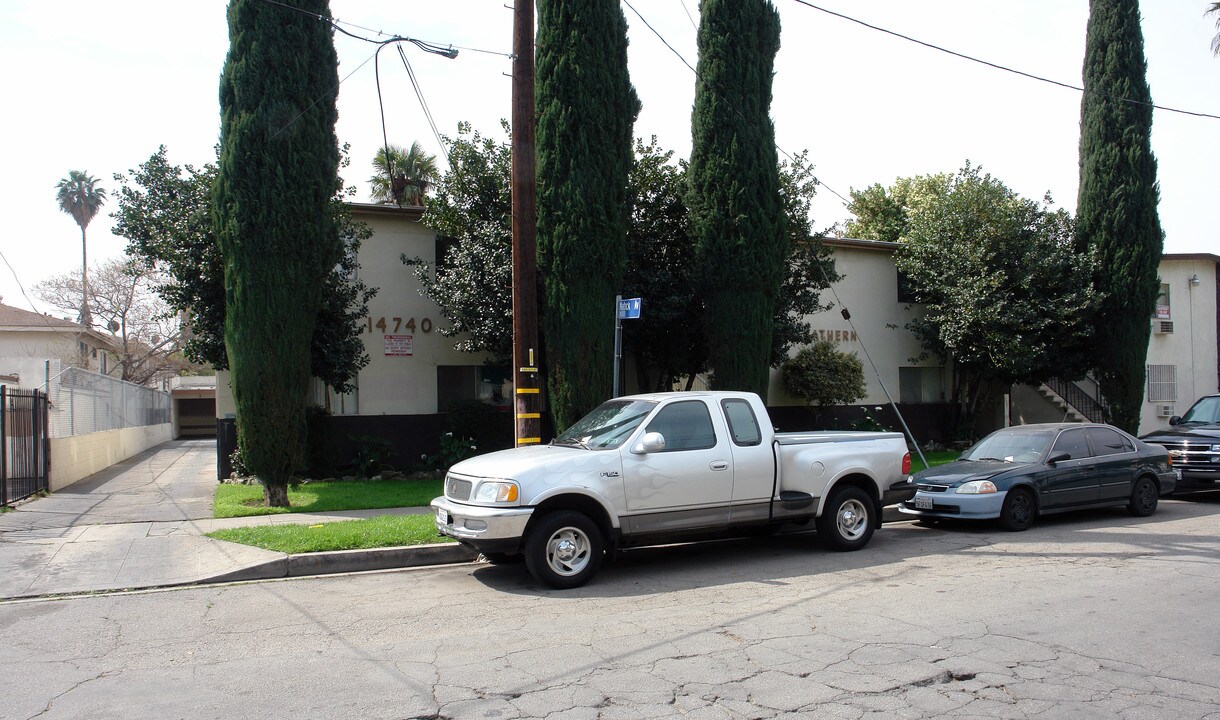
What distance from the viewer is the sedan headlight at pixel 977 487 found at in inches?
437

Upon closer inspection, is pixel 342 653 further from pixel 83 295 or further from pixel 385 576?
pixel 83 295

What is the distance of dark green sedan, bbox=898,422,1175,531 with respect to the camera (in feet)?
36.7

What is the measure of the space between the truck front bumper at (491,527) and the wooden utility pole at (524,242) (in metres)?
2.67

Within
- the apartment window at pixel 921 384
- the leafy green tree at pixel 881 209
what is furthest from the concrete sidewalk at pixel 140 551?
the leafy green tree at pixel 881 209

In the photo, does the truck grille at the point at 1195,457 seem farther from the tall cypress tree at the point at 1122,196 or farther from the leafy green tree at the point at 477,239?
the leafy green tree at the point at 477,239

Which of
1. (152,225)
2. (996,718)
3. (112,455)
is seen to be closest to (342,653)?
(996,718)

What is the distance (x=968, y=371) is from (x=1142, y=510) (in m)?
12.3

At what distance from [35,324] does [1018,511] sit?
136 ft

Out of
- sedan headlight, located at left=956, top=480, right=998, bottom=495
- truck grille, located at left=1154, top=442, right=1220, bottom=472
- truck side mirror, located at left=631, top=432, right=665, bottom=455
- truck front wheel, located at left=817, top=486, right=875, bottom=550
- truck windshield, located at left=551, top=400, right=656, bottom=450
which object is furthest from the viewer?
truck grille, located at left=1154, top=442, right=1220, bottom=472

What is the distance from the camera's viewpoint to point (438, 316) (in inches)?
749

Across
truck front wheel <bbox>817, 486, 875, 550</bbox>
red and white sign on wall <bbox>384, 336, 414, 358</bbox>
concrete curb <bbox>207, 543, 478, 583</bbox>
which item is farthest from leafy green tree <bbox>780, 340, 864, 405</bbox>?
concrete curb <bbox>207, 543, 478, 583</bbox>

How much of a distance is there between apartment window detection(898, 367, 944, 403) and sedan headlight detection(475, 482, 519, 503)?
60.6 ft

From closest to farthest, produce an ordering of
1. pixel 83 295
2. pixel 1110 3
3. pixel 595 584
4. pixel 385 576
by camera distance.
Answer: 1. pixel 595 584
2. pixel 385 576
3. pixel 1110 3
4. pixel 83 295

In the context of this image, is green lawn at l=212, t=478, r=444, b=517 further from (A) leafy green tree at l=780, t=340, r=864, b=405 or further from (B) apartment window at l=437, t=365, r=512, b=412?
(A) leafy green tree at l=780, t=340, r=864, b=405
